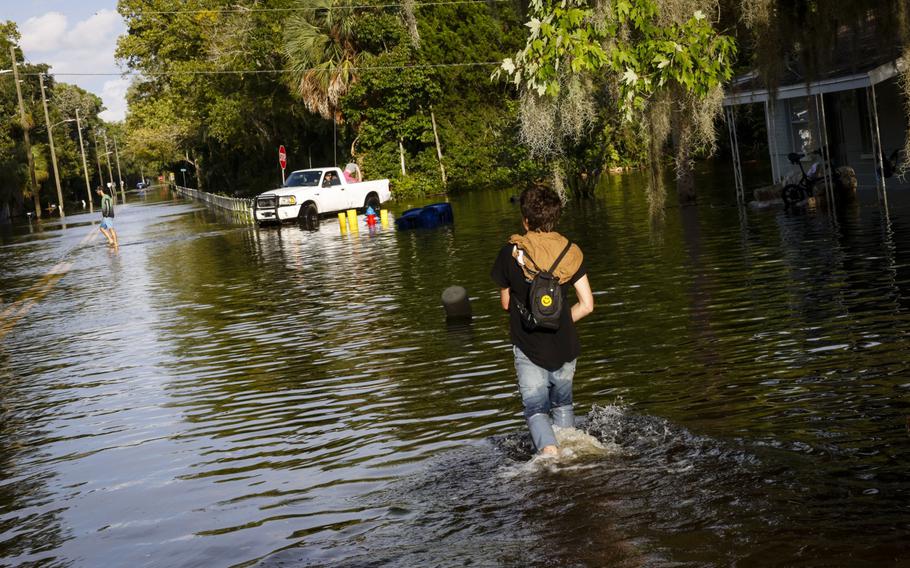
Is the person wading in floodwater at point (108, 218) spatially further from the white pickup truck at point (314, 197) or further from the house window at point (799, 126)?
the house window at point (799, 126)

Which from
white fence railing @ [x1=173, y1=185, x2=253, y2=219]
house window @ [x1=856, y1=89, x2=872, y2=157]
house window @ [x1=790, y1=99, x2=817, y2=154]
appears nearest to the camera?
house window @ [x1=856, y1=89, x2=872, y2=157]

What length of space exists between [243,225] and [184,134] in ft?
148

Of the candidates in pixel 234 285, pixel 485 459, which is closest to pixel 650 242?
pixel 234 285

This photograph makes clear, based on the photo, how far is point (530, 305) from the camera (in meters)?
6.61

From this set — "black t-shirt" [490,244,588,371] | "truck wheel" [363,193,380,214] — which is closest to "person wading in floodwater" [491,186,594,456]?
"black t-shirt" [490,244,588,371]

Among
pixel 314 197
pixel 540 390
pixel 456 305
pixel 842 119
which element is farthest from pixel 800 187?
pixel 314 197

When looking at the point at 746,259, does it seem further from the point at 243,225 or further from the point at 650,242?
the point at 243,225

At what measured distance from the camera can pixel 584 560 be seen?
5375mm

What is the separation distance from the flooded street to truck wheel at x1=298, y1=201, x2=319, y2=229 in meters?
20.1

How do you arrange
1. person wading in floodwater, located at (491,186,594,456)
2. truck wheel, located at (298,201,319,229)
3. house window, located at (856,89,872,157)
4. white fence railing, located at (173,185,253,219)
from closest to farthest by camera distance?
person wading in floodwater, located at (491,186,594,456), house window, located at (856,89,872,157), truck wheel, located at (298,201,319,229), white fence railing, located at (173,185,253,219)

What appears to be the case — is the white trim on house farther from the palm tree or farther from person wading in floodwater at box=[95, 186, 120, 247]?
the palm tree

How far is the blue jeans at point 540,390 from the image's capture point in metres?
6.81

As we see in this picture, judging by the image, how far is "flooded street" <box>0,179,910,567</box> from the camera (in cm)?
588

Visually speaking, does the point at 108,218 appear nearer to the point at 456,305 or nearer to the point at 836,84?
the point at 836,84
